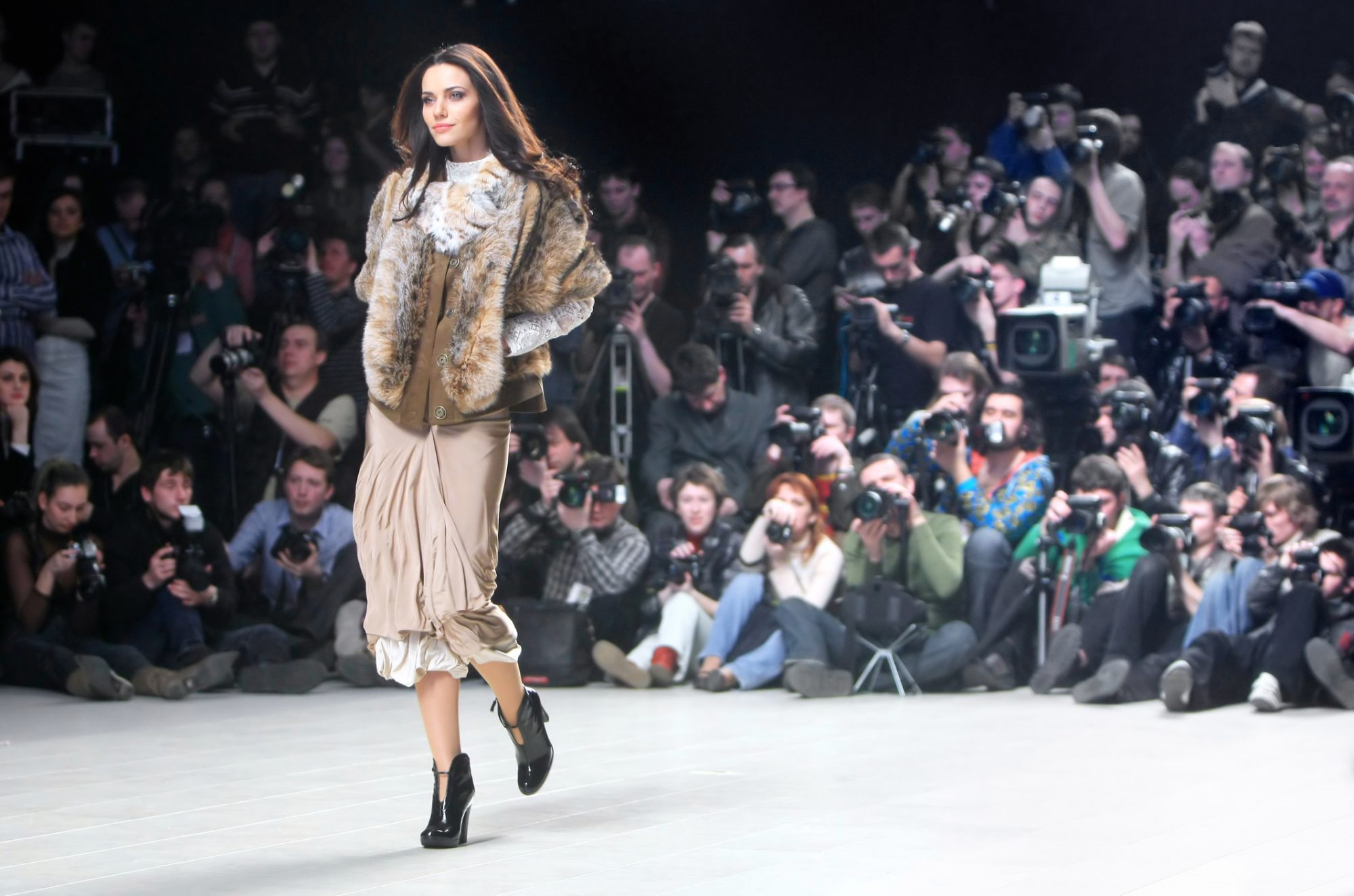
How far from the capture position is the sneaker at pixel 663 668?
5.45m

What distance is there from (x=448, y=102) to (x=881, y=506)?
2620mm

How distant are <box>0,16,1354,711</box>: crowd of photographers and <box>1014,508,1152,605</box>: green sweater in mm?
16

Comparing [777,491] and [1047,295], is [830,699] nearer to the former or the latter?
[777,491]

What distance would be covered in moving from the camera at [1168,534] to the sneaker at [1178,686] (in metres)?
0.43

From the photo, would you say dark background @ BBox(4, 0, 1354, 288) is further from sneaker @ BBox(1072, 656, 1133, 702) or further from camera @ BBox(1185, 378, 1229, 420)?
sneaker @ BBox(1072, 656, 1133, 702)

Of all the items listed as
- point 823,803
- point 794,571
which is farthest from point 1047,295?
point 823,803

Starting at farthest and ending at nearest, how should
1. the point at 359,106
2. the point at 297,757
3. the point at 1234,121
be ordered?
1. the point at 359,106
2. the point at 1234,121
3. the point at 297,757

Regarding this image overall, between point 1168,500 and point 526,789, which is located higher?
point 1168,500

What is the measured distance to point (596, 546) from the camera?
5.70m

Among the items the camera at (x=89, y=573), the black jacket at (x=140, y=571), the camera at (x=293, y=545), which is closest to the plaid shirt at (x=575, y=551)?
the camera at (x=293, y=545)

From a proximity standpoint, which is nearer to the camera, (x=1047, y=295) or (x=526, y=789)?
(x=526, y=789)

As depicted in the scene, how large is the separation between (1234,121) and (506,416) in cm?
397

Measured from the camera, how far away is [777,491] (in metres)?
5.50

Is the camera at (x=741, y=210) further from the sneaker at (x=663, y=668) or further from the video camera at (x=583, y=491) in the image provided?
the sneaker at (x=663, y=668)
